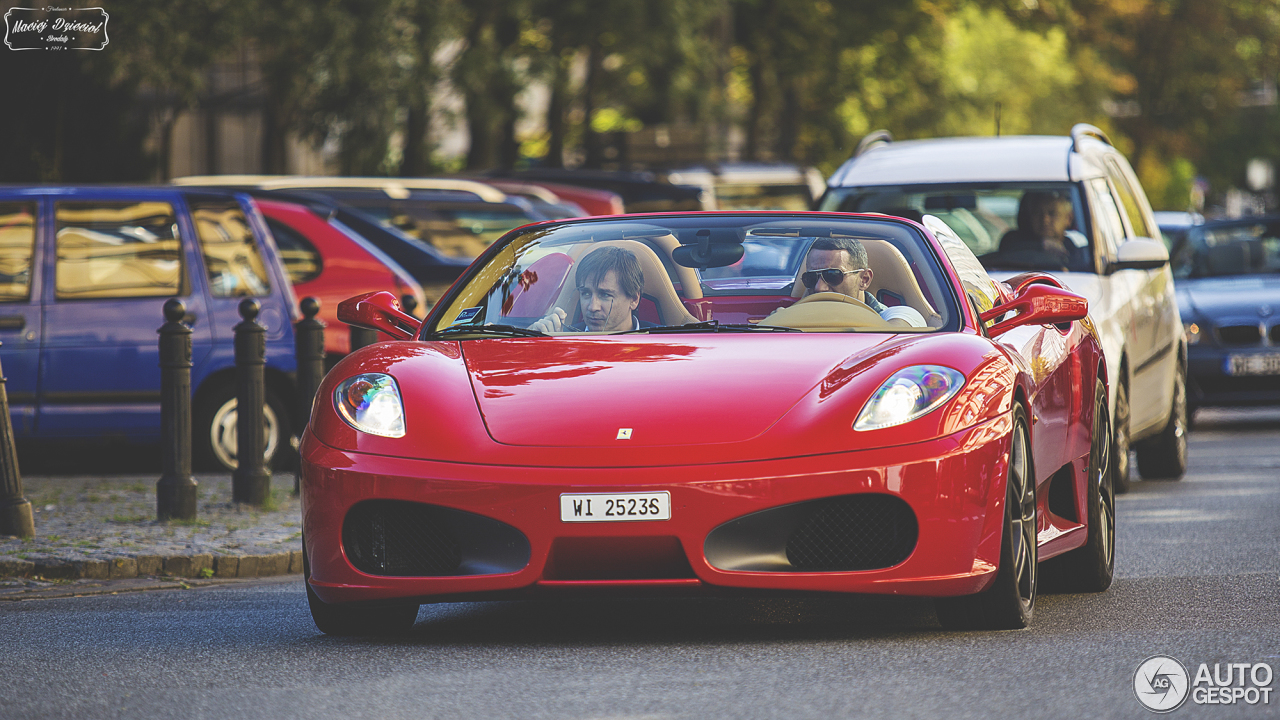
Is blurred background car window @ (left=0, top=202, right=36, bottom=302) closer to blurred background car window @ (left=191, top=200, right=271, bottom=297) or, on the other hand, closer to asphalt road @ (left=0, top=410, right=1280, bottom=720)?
blurred background car window @ (left=191, top=200, right=271, bottom=297)

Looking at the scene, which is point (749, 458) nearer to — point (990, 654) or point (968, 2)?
point (990, 654)

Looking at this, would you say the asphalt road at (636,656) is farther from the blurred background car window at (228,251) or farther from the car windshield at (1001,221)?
the blurred background car window at (228,251)

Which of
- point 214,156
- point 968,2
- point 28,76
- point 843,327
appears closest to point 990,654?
point 843,327

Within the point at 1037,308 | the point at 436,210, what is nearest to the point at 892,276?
the point at 1037,308

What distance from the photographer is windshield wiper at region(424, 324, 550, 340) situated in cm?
638

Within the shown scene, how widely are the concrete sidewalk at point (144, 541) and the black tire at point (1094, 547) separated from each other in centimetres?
318

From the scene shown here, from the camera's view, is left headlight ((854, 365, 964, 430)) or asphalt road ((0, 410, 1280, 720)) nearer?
asphalt road ((0, 410, 1280, 720))

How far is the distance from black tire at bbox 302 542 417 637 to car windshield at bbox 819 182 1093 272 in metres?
4.53

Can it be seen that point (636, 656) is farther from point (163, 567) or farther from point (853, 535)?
point (163, 567)

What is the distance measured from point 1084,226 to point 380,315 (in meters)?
4.70

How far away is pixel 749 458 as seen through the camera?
539cm

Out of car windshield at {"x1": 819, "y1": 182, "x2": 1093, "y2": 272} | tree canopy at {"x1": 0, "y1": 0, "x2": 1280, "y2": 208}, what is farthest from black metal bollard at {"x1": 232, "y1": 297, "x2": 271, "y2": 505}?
tree canopy at {"x1": 0, "y1": 0, "x2": 1280, "y2": 208}

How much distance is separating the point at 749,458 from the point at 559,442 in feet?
1.72

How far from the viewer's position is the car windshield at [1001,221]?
33.1ft
